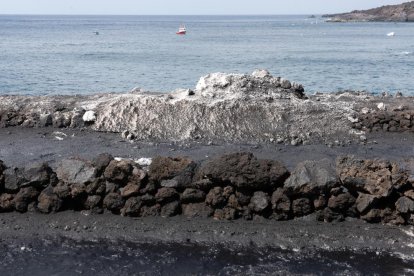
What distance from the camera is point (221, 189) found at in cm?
1091

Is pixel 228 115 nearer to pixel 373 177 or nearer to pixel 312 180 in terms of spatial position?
pixel 312 180

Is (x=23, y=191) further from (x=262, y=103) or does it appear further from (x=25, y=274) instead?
(x=262, y=103)

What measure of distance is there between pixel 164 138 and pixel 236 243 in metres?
7.08

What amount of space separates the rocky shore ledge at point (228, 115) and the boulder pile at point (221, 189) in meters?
5.62

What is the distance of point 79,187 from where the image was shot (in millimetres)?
11156

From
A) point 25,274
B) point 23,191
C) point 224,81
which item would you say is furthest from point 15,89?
point 25,274

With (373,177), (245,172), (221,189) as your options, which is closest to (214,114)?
(221,189)

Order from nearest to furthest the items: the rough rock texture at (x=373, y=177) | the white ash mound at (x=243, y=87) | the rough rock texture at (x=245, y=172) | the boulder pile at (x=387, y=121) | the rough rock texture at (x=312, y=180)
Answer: the rough rock texture at (x=373, y=177) < the rough rock texture at (x=312, y=180) < the rough rock texture at (x=245, y=172) < the boulder pile at (x=387, y=121) < the white ash mound at (x=243, y=87)

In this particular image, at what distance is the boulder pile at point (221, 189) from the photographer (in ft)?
34.9

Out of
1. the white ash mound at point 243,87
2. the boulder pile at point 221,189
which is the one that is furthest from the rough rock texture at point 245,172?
the white ash mound at point 243,87

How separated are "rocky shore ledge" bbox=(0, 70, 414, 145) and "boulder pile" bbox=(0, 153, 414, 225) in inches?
221

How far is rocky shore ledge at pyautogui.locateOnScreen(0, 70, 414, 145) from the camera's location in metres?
17.1

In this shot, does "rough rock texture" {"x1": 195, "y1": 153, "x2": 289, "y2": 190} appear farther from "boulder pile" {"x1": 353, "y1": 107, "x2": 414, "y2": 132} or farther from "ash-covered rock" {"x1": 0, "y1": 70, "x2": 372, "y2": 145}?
"boulder pile" {"x1": 353, "y1": 107, "x2": 414, "y2": 132}

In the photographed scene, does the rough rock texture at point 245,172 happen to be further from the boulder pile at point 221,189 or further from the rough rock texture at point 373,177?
the rough rock texture at point 373,177
